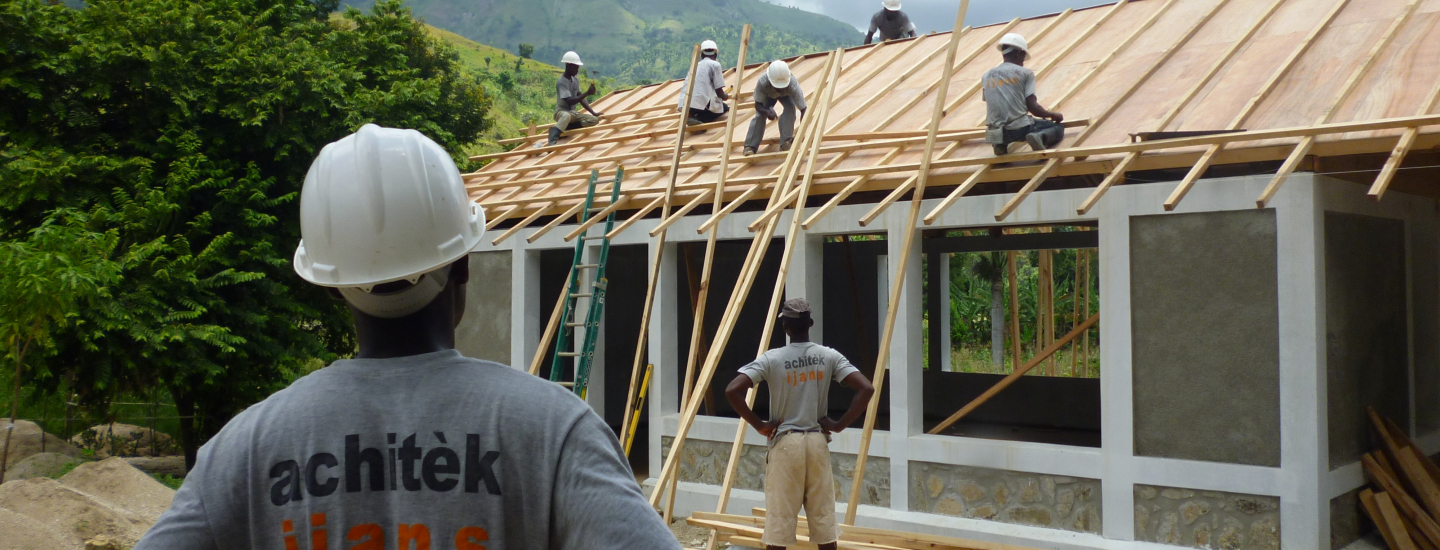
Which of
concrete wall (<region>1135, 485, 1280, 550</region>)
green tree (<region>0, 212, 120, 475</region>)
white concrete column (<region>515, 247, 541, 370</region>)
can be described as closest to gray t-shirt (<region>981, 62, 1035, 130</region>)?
concrete wall (<region>1135, 485, 1280, 550</region>)

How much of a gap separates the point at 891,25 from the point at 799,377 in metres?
7.91

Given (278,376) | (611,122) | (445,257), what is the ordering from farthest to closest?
(278,376) → (611,122) → (445,257)

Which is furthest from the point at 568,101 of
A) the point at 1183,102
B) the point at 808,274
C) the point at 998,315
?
the point at 998,315

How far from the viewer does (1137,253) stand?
595cm

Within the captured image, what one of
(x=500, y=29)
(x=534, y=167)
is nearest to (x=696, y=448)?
(x=534, y=167)

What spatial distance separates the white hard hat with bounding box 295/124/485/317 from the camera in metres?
1.34

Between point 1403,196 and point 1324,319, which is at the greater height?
point 1403,196

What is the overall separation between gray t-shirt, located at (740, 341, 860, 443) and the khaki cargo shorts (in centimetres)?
9

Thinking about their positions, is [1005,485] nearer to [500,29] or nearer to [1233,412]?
[1233,412]

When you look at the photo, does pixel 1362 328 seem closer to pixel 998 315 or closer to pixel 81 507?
pixel 81 507

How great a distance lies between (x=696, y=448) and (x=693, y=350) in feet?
4.87

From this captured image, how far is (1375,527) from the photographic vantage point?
6.02 metres

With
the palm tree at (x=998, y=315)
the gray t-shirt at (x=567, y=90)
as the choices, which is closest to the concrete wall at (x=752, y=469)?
the gray t-shirt at (x=567, y=90)

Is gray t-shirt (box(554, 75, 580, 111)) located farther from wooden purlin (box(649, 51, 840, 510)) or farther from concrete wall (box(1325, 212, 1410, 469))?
concrete wall (box(1325, 212, 1410, 469))
